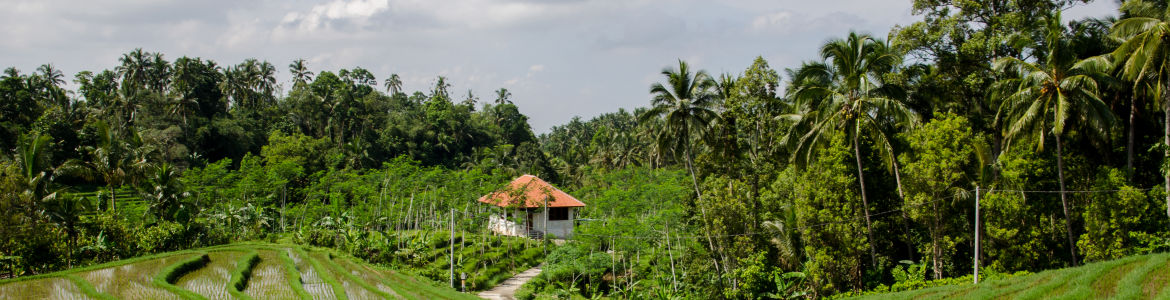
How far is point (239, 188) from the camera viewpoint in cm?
3881

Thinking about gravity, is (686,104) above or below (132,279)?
above

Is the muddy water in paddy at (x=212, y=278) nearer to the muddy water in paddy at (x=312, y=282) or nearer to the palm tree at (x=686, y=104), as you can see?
the muddy water in paddy at (x=312, y=282)

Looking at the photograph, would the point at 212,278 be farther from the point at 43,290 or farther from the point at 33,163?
the point at 33,163

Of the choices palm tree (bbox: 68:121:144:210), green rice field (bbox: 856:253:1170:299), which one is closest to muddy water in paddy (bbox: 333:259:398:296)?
palm tree (bbox: 68:121:144:210)

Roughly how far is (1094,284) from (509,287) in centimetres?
1982

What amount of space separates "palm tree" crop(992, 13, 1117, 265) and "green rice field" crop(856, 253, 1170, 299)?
459cm

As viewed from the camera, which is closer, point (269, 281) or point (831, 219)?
point (831, 219)

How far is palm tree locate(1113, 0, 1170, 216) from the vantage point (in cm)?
1648

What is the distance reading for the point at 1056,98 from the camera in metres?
18.5

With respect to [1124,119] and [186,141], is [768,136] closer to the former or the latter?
[1124,119]

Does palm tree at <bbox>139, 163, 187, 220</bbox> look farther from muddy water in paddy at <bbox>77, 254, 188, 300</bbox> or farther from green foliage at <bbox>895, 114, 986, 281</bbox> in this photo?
green foliage at <bbox>895, 114, 986, 281</bbox>

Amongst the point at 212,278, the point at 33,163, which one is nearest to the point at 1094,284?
the point at 212,278

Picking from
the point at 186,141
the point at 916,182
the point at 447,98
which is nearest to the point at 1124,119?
the point at 916,182

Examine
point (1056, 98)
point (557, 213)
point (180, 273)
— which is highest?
point (1056, 98)
